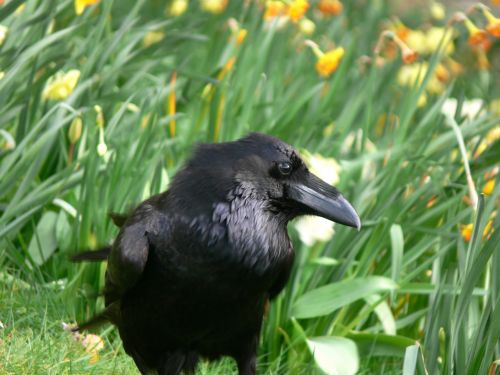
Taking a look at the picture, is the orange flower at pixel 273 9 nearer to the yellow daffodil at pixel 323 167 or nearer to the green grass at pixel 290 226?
the green grass at pixel 290 226

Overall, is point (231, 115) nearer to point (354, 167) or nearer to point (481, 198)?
point (354, 167)

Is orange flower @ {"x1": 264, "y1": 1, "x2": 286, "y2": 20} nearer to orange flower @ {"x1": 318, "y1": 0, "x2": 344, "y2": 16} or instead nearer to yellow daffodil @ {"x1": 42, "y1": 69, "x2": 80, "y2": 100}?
orange flower @ {"x1": 318, "y1": 0, "x2": 344, "y2": 16}

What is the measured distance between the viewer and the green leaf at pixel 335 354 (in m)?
3.11

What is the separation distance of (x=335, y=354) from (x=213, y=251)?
2.38 ft

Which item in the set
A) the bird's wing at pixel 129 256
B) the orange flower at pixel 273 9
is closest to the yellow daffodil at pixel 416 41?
the orange flower at pixel 273 9

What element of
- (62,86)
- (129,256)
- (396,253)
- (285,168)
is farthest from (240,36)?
(129,256)

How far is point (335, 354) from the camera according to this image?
10.4ft

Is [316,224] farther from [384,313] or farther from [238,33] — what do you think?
[238,33]

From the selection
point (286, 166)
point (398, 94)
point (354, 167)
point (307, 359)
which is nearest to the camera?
point (286, 166)

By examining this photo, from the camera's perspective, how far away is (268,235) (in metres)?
2.75

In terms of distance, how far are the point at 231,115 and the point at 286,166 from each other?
3.68 ft

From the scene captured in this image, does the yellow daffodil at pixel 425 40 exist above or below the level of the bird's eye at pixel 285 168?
below

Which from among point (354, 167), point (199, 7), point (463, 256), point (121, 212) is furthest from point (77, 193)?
point (199, 7)

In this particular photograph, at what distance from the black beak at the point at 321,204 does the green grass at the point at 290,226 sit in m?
0.34
